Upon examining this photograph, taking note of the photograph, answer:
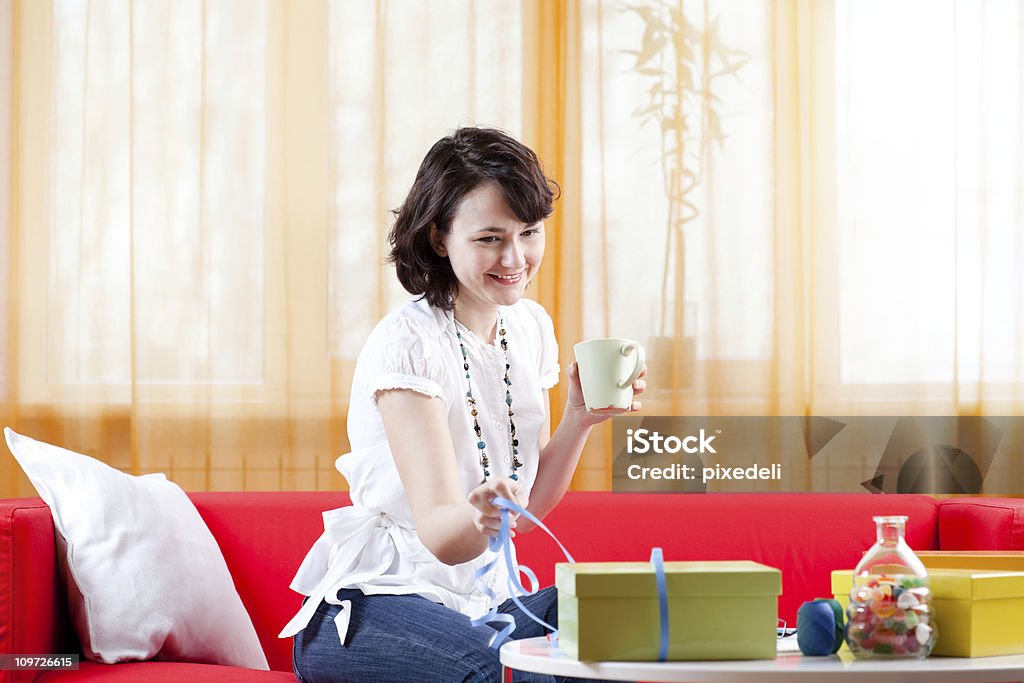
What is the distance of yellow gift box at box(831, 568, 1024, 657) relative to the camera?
1.09 metres

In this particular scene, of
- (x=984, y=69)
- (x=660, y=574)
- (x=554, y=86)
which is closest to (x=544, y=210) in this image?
(x=660, y=574)

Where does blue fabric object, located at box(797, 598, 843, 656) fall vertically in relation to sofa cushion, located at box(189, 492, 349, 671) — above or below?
above

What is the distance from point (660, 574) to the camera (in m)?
1.04

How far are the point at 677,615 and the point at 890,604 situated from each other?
0.22 metres

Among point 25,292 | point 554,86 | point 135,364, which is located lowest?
point 135,364

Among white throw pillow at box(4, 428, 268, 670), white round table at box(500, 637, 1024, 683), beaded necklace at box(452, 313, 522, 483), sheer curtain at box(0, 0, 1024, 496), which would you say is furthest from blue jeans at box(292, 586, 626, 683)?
sheer curtain at box(0, 0, 1024, 496)

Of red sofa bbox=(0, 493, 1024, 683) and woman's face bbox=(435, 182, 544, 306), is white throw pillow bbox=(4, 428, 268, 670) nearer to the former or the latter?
red sofa bbox=(0, 493, 1024, 683)

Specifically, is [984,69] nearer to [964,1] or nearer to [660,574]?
[964,1]

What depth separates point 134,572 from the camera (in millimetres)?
1854

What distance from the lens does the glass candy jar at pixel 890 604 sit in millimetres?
1059

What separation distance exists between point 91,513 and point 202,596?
0.79ft

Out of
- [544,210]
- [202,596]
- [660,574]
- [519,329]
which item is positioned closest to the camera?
Answer: [660,574]

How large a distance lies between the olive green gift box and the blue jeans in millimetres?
373

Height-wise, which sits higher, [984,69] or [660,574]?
[984,69]
